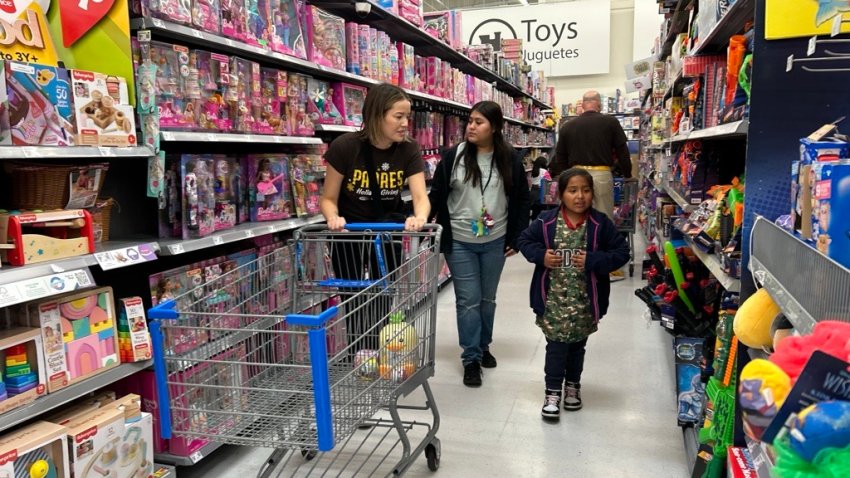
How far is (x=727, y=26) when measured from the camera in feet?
8.74

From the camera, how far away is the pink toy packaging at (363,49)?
4055 mm

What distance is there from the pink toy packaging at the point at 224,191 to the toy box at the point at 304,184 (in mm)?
416

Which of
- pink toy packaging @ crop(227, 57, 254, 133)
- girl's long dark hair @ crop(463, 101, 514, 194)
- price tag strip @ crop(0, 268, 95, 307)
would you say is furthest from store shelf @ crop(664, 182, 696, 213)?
price tag strip @ crop(0, 268, 95, 307)

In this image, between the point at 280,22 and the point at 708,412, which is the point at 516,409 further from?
the point at 280,22

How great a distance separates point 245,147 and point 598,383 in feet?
7.55

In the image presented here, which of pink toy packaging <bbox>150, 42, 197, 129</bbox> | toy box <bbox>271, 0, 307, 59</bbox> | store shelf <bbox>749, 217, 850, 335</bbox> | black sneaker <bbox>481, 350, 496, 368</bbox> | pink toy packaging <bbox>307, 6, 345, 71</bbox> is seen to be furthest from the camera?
black sneaker <bbox>481, 350, 496, 368</bbox>

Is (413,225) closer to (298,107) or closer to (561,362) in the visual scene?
(561,362)

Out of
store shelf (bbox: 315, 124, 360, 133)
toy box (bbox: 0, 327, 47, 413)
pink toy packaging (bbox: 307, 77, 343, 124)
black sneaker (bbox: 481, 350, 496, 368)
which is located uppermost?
pink toy packaging (bbox: 307, 77, 343, 124)

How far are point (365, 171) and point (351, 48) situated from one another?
137 cm

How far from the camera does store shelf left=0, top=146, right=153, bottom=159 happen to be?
71.3 inches

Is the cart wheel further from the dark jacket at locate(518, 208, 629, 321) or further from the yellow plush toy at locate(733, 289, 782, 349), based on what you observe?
the yellow plush toy at locate(733, 289, 782, 349)

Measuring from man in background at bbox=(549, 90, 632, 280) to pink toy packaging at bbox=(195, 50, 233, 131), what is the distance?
3.70m

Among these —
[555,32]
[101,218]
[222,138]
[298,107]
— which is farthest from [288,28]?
[555,32]

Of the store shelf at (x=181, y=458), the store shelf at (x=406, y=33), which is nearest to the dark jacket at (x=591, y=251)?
the store shelf at (x=181, y=458)
